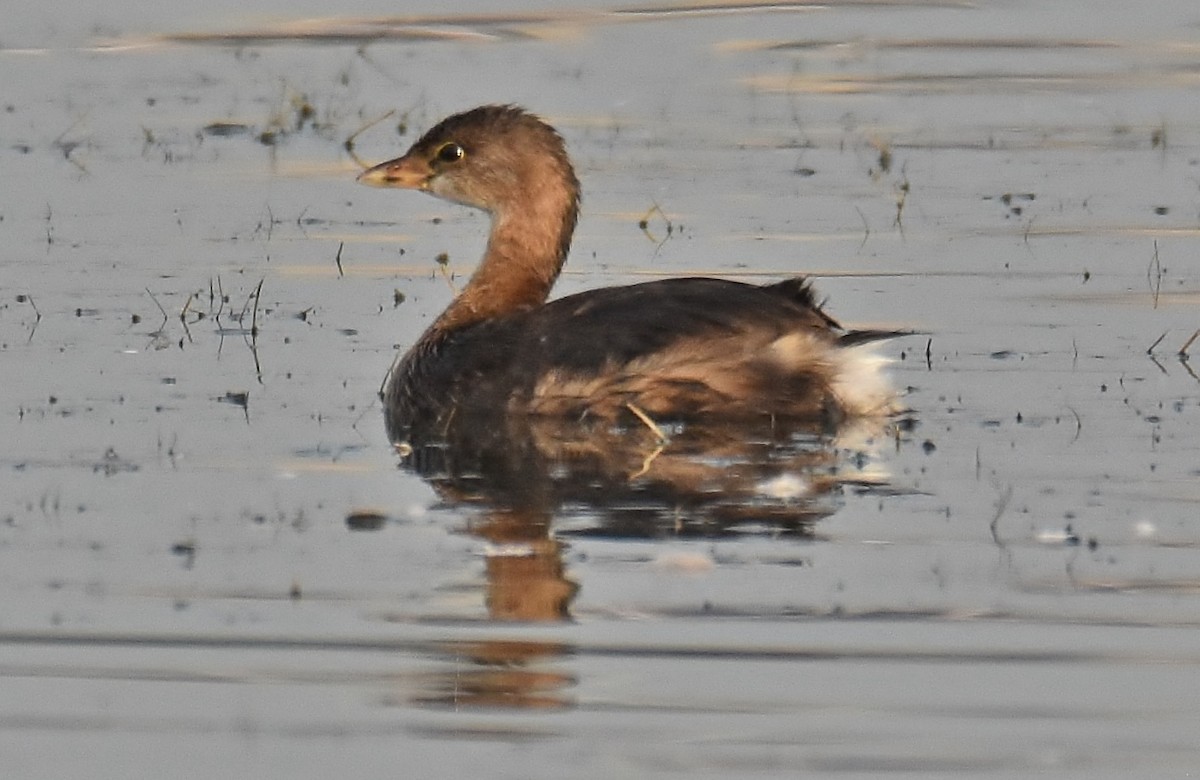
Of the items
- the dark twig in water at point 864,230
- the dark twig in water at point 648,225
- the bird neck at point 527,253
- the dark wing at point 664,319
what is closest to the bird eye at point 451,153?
the bird neck at point 527,253

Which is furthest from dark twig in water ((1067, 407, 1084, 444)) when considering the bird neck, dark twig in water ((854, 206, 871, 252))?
dark twig in water ((854, 206, 871, 252))

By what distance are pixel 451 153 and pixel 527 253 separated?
0.63 meters

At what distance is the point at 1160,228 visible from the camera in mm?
15602

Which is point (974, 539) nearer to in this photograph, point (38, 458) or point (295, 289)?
point (38, 458)

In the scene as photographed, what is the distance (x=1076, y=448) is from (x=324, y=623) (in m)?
3.54

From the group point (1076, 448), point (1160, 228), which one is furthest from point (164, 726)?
point (1160, 228)

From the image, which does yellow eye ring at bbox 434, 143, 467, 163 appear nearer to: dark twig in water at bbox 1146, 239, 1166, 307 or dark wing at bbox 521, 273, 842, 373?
dark wing at bbox 521, 273, 842, 373

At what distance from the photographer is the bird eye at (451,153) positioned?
13156 mm

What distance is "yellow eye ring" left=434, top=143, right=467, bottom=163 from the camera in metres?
13.2

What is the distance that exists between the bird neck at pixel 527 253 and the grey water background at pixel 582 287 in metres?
0.58

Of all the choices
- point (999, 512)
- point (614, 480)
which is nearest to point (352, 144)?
point (614, 480)

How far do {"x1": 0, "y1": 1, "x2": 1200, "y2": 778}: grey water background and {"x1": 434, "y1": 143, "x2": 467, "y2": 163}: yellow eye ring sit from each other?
0.83 metres

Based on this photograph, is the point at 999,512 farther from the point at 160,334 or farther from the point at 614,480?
the point at 160,334

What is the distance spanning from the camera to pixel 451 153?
43.3ft
